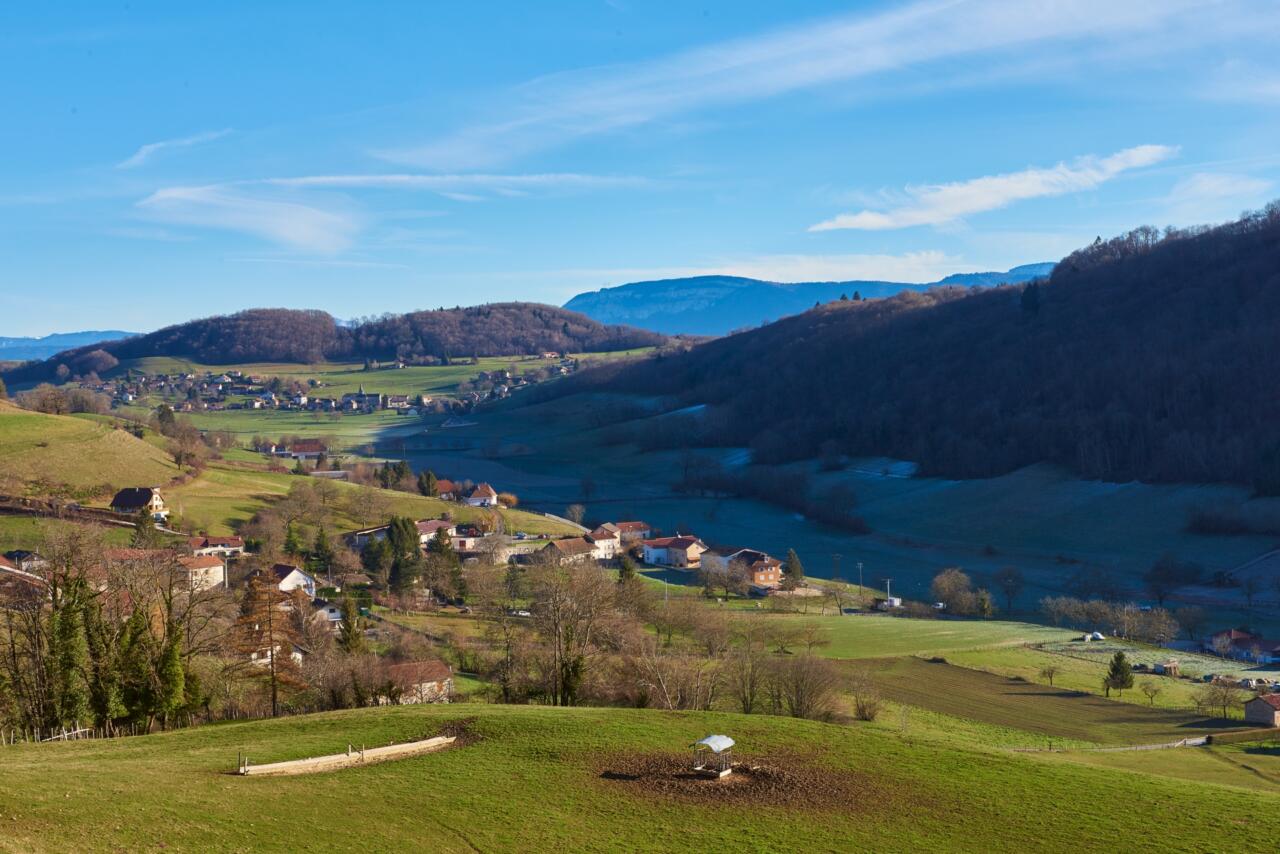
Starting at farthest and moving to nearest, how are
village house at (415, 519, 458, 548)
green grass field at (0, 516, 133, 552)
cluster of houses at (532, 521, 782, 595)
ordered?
village house at (415, 519, 458, 548) < cluster of houses at (532, 521, 782, 595) < green grass field at (0, 516, 133, 552)

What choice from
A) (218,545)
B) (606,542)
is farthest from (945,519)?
(218,545)

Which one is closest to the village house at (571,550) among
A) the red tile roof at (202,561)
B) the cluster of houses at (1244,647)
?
the red tile roof at (202,561)

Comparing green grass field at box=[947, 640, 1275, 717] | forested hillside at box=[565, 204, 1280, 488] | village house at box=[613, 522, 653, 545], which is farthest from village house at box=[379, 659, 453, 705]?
forested hillside at box=[565, 204, 1280, 488]

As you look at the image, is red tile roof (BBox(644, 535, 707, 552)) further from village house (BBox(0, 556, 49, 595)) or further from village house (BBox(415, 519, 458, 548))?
village house (BBox(0, 556, 49, 595))

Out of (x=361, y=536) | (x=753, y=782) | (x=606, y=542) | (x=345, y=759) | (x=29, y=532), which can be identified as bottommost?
(x=606, y=542)

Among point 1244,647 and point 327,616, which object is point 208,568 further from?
point 1244,647

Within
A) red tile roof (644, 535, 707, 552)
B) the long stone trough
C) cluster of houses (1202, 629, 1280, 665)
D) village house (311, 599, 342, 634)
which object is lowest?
cluster of houses (1202, 629, 1280, 665)

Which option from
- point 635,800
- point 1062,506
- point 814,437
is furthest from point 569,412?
point 635,800
